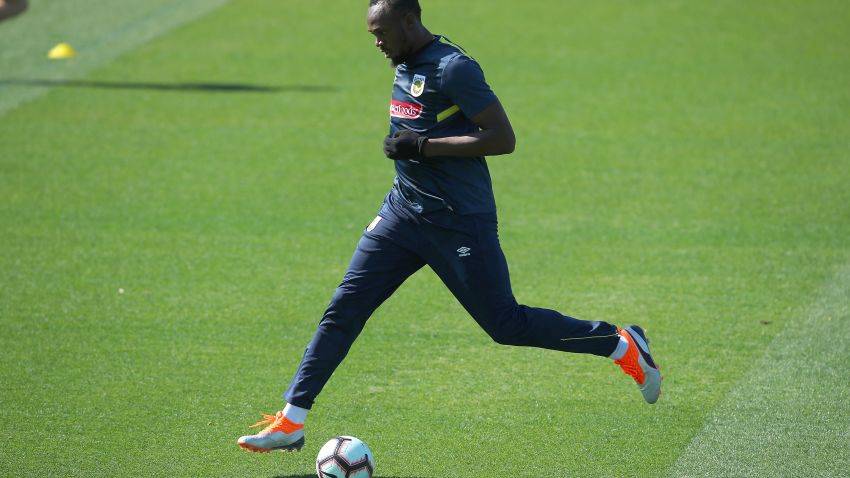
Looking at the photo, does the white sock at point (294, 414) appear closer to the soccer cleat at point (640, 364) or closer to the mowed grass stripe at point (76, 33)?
the soccer cleat at point (640, 364)

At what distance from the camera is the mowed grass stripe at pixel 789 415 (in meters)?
6.07

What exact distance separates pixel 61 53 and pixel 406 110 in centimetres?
1134

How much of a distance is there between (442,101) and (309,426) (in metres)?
2.07

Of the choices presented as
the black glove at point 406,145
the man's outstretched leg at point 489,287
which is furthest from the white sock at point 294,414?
the black glove at point 406,145

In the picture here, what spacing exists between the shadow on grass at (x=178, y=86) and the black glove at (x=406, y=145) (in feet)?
28.8

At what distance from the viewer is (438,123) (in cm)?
603

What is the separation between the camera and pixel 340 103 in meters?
14.0

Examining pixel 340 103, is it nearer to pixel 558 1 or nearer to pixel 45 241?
pixel 45 241

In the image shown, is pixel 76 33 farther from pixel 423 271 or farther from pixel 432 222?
pixel 432 222

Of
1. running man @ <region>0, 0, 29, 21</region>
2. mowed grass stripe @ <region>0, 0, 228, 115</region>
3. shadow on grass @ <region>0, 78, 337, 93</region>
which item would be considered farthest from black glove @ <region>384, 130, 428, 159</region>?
mowed grass stripe @ <region>0, 0, 228, 115</region>

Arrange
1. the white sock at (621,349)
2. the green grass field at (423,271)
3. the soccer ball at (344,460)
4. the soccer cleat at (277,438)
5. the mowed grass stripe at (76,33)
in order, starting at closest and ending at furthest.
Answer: the soccer ball at (344,460) < the soccer cleat at (277,438) < the white sock at (621,349) < the green grass field at (423,271) < the mowed grass stripe at (76,33)

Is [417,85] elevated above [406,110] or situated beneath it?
elevated above

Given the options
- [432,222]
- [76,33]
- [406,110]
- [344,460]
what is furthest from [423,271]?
[76,33]

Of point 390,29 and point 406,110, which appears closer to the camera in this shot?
point 390,29
